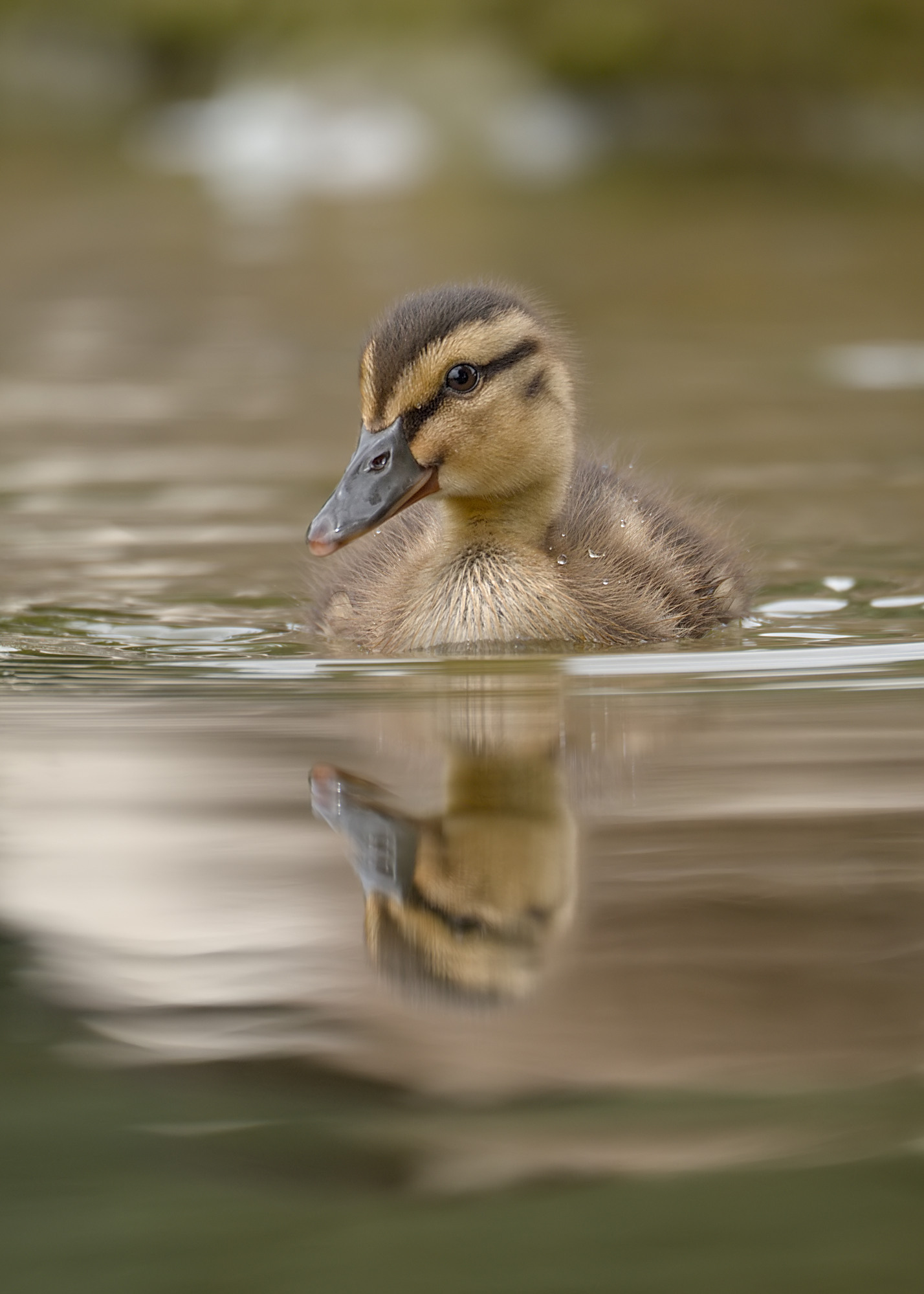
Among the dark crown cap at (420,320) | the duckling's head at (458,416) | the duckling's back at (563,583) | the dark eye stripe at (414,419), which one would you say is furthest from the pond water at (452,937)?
the dark crown cap at (420,320)

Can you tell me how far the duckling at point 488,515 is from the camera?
4.58 meters

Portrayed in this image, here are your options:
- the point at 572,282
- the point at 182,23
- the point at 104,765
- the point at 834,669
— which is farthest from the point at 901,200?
the point at 104,765

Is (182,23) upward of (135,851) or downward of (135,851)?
upward

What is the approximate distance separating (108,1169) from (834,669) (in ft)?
8.84

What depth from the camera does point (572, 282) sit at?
13.5m

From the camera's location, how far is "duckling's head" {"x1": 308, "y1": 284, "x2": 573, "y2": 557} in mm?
4531

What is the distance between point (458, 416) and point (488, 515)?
0.37 metres

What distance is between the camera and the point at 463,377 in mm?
4719

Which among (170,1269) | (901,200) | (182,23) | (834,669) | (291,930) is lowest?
(170,1269)

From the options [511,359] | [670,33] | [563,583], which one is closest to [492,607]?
[563,583]

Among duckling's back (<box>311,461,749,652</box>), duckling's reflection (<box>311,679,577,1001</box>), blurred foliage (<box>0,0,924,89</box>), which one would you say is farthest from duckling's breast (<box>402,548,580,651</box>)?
blurred foliage (<box>0,0,924,89</box>)

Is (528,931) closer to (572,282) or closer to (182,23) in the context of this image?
(572,282)

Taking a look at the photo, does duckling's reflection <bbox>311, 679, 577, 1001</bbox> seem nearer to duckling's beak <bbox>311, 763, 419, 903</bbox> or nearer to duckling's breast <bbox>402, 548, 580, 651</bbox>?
duckling's beak <bbox>311, 763, 419, 903</bbox>

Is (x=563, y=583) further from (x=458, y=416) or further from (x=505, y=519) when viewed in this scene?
(x=458, y=416)
